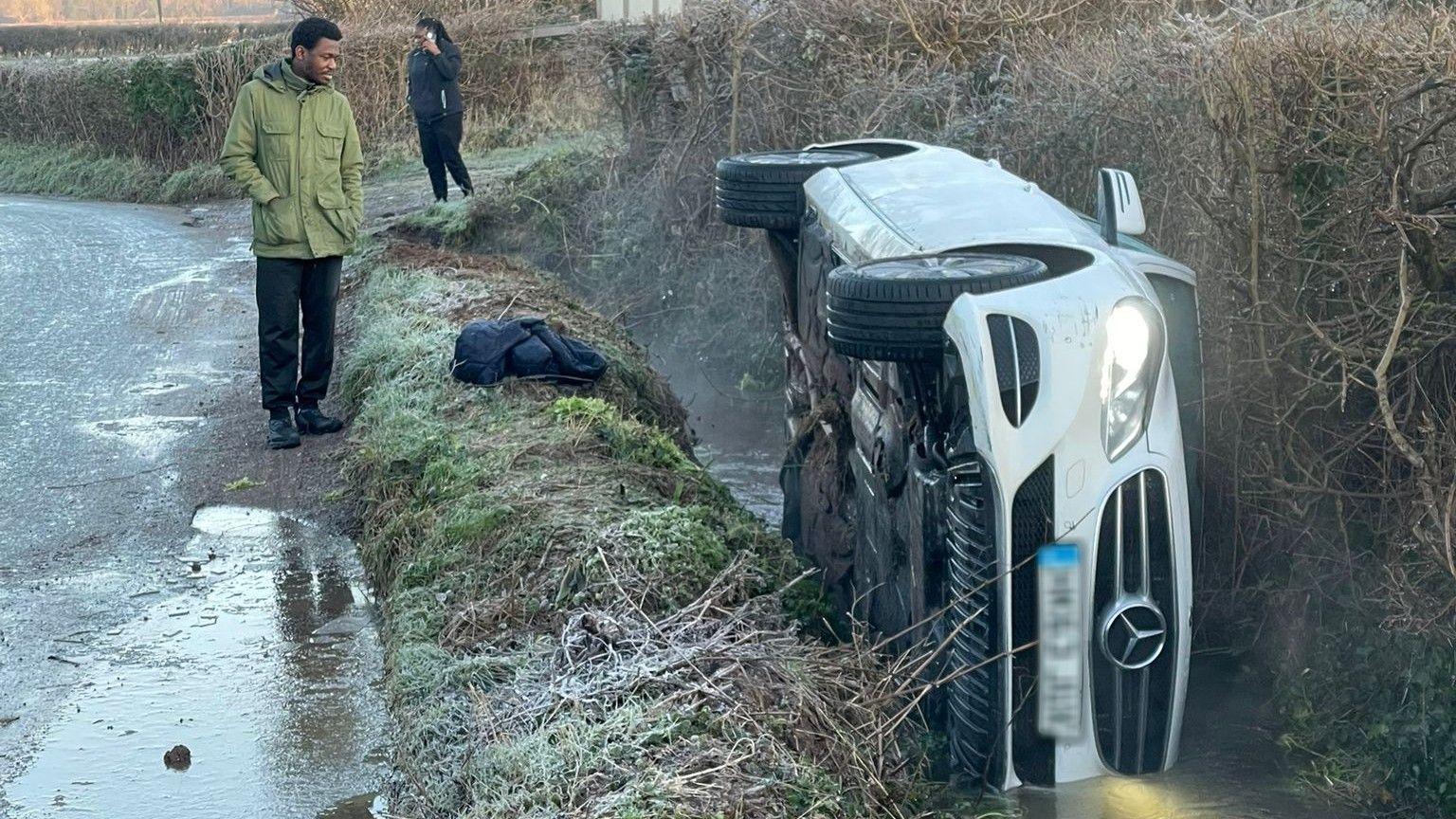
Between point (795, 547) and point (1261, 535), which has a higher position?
point (1261, 535)

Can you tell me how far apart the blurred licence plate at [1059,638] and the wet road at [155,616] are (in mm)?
2023

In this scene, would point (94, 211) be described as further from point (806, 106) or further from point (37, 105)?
point (806, 106)

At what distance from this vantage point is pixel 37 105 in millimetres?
26000

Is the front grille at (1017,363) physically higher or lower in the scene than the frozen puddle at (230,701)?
higher

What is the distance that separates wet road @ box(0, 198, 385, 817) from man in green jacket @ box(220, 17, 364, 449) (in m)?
0.71

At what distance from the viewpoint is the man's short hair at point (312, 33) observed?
8273 millimetres

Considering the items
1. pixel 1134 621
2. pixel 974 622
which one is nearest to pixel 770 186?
pixel 974 622

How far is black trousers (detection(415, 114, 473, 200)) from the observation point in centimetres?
1567

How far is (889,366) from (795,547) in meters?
1.93

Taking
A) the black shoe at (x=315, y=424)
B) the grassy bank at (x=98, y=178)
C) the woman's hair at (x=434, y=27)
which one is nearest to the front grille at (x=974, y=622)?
the black shoe at (x=315, y=424)

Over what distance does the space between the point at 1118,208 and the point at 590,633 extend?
7.16 feet

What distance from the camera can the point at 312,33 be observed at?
27.3 ft

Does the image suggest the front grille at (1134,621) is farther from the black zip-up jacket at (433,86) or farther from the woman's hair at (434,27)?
the woman's hair at (434,27)

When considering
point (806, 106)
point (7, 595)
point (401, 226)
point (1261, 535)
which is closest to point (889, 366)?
point (1261, 535)
